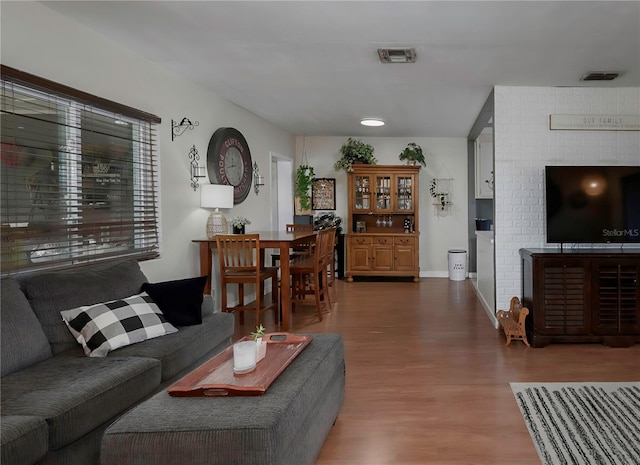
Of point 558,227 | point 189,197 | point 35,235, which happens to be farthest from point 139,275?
point 558,227

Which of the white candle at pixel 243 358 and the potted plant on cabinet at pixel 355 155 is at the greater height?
the potted plant on cabinet at pixel 355 155

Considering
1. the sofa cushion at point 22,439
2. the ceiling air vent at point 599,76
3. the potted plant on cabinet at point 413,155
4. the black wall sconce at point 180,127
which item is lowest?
the sofa cushion at point 22,439

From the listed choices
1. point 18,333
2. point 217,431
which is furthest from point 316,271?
point 217,431

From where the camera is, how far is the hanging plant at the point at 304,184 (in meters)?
7.84

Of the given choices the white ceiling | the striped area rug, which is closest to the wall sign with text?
the white ceiling

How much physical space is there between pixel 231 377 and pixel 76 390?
62 centimetres

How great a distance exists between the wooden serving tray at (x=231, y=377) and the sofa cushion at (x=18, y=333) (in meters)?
0.81

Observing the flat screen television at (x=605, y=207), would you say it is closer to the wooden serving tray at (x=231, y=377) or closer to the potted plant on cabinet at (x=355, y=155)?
the wooden serving tray at (x=231, y=377)

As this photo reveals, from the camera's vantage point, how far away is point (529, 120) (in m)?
4.62

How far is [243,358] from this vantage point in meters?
2.10

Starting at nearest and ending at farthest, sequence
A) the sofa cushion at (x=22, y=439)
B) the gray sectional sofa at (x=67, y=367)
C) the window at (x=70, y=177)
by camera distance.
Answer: the sofa cushion at (x=22, y=439) → the gray sectional sofa at (x=67, y=367) → the window at (x=70, y=177)

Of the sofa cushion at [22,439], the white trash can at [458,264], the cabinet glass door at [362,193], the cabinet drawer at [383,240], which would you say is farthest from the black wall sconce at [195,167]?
the white trash can at [458,264]

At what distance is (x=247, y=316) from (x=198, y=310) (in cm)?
221

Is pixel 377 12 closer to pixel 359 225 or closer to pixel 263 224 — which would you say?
pixel 263 224
